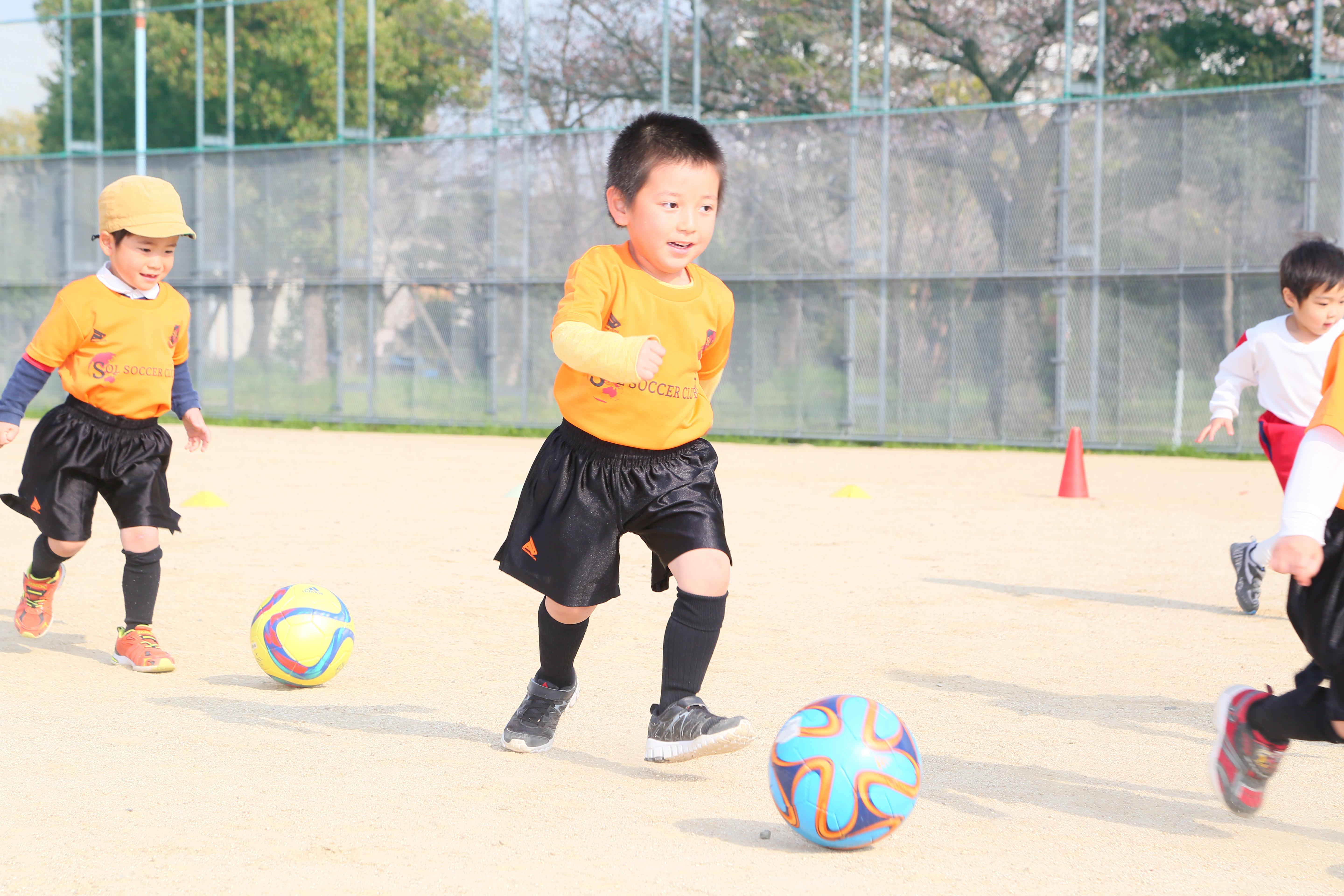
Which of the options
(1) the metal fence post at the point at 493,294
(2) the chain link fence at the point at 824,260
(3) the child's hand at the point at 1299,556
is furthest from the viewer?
(1) the metal fence post at the point at 493,294

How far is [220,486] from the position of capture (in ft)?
38.2

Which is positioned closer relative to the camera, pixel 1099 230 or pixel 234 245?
pixel 1099 230

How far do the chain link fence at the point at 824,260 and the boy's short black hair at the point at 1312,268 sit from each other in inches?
505

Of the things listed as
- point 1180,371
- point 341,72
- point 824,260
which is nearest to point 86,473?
point 1180,371

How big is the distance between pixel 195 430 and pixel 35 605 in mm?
885

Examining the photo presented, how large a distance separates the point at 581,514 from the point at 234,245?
20.5 meters

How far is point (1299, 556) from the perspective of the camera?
119 inches

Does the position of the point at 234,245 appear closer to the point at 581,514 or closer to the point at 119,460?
the point at 119,460

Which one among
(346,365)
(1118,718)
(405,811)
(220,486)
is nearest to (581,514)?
(405,811)

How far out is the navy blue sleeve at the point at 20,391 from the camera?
5383 millimetres

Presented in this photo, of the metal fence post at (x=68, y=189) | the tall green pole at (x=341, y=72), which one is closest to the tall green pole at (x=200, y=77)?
the metal fence post at (x=68, y=189)

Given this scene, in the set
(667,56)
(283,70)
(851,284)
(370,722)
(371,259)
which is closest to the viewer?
(370,722)

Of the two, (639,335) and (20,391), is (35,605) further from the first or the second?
(639,335)

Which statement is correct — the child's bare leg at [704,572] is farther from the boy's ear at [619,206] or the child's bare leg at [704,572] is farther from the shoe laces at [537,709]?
the boy's ear at [619,206]
